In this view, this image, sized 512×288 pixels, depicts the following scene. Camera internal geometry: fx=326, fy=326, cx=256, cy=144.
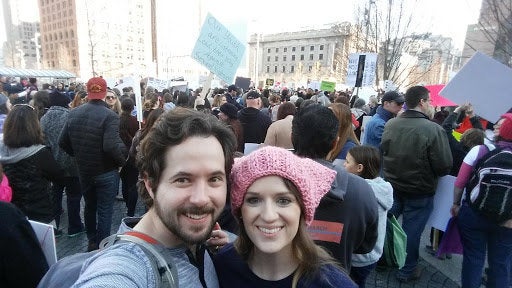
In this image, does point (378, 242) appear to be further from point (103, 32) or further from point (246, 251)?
point (103, 32)

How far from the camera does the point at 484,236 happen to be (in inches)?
122

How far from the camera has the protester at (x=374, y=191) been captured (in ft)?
8.07

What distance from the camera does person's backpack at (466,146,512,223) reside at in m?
2.75

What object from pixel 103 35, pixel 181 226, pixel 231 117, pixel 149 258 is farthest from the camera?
pixel 103 35

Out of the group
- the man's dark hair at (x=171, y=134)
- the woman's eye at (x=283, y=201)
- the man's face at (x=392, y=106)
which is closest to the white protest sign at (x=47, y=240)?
the man's dark hair at (x=171, y=134)

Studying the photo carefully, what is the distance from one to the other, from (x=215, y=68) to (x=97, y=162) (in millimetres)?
2539

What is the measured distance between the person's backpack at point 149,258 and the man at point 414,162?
3.19 meters

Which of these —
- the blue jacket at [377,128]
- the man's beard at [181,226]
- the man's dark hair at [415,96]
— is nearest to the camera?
the man's beard at [181,226]

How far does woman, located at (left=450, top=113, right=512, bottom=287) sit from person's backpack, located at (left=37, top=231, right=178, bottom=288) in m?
2.99

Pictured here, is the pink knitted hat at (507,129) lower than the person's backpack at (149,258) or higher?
higher

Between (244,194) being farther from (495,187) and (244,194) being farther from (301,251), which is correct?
(495,187)

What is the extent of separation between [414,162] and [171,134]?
311cm

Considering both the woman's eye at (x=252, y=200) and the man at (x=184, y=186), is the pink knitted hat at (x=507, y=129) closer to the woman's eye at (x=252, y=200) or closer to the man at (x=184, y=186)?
the woman's eye at (x=252, y=200)

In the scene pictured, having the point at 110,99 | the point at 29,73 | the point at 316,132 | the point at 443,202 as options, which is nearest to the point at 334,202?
the point at 316,132
